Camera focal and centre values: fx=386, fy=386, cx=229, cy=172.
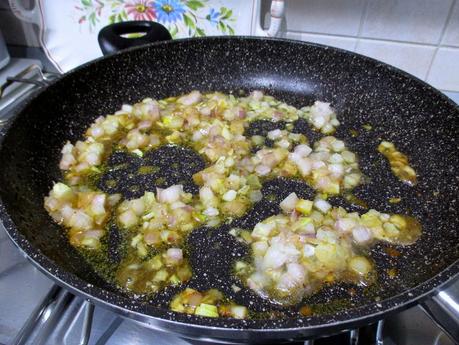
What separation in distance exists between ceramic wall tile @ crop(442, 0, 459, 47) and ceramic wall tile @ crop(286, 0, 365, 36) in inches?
10.2

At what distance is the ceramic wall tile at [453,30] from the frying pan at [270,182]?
1.00 ft

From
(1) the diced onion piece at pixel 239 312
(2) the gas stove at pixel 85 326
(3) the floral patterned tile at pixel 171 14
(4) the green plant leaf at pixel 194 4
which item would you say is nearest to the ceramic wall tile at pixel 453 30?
(3) the floral patterned tile at pixel 171 14

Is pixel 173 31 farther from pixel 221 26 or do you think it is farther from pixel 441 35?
pixel 441 35

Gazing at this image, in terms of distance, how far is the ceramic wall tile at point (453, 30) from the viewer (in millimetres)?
1124

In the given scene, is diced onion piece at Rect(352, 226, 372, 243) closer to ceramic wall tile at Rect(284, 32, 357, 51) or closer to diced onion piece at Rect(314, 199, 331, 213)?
diced onion piece at Rect(314, 199, 331, 213)

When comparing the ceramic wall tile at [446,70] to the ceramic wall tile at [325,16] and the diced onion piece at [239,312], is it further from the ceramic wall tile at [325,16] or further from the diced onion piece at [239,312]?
the diced onion piece at [239,312]

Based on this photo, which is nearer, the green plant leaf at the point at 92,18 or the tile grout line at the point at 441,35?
the tile grout line at the point at 441,35

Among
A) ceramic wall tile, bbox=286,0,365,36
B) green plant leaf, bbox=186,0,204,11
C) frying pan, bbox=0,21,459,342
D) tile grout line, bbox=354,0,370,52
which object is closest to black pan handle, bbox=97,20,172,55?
frying pan, bbox=0,21,459,342

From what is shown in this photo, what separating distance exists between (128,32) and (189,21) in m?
0.21

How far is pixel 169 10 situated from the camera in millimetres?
1252

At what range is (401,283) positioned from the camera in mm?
721

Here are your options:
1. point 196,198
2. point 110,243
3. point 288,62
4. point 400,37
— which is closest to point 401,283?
point 196,198

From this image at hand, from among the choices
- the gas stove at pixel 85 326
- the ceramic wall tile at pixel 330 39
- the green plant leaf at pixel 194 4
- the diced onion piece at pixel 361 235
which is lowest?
the gas stove at pixel 85 326

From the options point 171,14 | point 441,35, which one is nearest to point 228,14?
point 171,14
